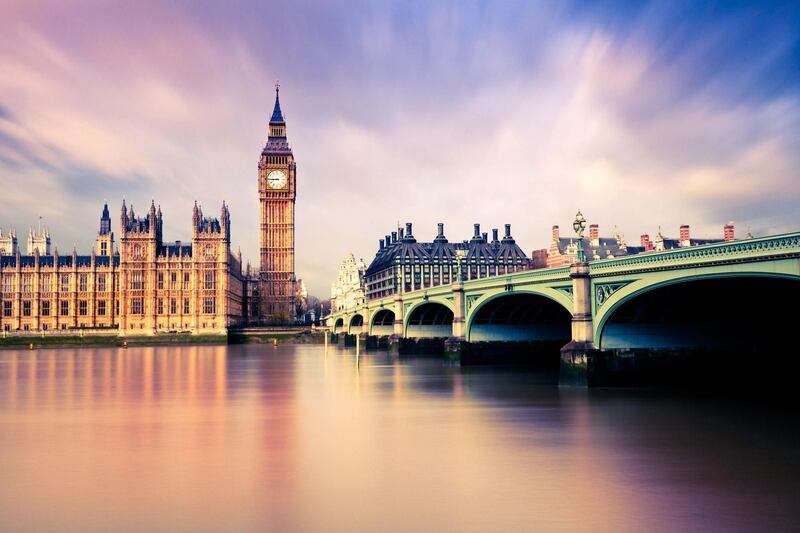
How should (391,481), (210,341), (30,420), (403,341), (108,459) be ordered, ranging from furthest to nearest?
(210,341) < (403,341) < (30,420) < (108,459) < (391,481)

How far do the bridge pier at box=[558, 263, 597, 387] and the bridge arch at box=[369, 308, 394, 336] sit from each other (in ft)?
178

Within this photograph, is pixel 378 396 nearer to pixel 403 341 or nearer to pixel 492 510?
pixel 492 510

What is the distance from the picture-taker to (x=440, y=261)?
145625 mm

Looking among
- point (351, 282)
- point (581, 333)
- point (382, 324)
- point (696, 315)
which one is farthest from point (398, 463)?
point (351, 282)

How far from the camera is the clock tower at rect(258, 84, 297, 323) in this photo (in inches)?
5645

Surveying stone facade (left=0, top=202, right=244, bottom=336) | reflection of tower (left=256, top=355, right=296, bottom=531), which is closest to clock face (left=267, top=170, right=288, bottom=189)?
stone facade (left=0, top=202, right=244, bottom=336)

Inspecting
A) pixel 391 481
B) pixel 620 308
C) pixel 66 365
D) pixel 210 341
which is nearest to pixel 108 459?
pixel 391 481

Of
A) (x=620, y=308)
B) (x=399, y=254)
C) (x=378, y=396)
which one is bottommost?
(x=378, y=396)

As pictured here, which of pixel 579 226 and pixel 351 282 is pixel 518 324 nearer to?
pixel 579 226

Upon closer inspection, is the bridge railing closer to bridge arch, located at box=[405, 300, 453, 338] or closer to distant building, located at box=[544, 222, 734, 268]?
bridge arch, located at box=[405, 300, 453, 338]

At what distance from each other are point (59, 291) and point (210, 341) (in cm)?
2798

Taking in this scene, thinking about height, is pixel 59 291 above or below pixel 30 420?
above

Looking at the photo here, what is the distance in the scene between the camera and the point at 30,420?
2566cm

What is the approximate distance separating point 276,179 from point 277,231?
10893 mm
